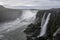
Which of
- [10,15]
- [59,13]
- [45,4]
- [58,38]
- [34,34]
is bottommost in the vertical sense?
[58,38]

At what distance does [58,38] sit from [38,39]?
1.82 meters

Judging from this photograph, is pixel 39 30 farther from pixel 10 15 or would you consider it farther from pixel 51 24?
pixel 10 15

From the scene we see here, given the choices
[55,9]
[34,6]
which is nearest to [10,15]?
[34,6]

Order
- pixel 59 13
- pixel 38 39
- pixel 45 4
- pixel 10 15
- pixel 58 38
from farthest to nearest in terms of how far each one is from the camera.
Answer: pixel 10 15 → pixel 45 4 → pixel 59 13 → pixel 38 39 → pixel 58 38

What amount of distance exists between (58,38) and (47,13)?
2.61m

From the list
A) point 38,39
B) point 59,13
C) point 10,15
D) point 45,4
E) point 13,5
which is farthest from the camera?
point 10,15

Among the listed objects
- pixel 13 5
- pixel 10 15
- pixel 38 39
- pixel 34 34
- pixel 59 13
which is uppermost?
pixel 10 15

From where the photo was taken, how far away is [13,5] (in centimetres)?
423

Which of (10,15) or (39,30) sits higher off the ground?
(10,15)

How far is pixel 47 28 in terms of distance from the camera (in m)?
3.62

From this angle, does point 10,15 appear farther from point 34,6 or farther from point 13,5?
point 34,6

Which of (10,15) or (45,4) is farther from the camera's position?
(10,15)

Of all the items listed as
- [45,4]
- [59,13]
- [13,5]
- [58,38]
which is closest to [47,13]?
[45,4]

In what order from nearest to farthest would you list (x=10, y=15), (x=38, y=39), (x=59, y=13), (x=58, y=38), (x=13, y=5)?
(x=58, y=38) < (x=38, y=39) < (x=59, y=13) < (x=13, y=5) < (x=10, y=15)
